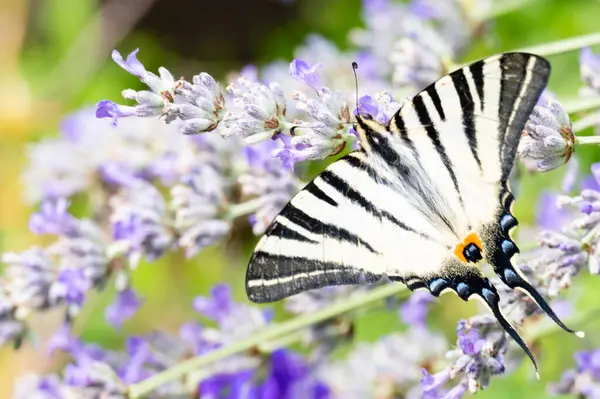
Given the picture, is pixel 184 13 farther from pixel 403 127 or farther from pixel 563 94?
pixel 403 127

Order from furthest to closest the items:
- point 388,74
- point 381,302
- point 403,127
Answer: point 388,74, point 381,302, point 403,127

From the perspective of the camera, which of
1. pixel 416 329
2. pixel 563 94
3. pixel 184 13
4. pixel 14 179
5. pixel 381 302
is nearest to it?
pixel 381 302

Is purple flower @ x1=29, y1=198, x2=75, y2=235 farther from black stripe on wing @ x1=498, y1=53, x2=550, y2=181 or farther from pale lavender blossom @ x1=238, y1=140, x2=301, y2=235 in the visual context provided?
black stripe on wing @ x1=498, y1=53, x2=550, y2=181

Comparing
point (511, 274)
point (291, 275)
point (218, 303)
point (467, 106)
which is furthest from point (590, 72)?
point (218, 303)

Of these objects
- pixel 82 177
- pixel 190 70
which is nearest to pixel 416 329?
pixel 82 177

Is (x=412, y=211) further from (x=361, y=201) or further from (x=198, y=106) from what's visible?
(x=198, y=106)
